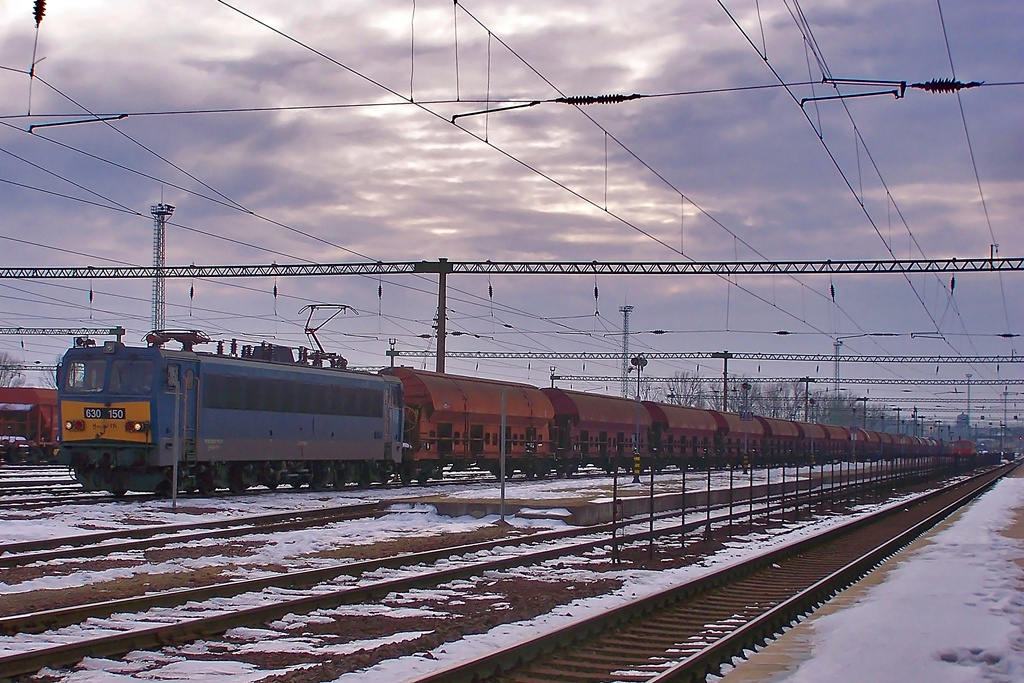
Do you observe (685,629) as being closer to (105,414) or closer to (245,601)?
(245,601)

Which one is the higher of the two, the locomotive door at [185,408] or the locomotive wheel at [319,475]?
the locomotive door at [185,408]

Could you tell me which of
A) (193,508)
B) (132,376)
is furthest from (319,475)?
(193,508)

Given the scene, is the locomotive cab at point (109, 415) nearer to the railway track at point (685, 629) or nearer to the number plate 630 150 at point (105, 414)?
the number plate 630 150 at point (105, 414)

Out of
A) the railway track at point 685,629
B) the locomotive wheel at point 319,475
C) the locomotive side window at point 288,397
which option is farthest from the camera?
the locomotive wheel at point 319,475

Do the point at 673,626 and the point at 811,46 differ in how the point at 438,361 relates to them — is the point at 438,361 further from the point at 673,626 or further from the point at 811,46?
the point at 673,626

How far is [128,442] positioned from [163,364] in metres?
1.97

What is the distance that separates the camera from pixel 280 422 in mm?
29203

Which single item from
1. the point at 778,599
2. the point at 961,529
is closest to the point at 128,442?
the point at 778,599

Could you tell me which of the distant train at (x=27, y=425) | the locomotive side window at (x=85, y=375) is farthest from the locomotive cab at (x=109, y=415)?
the distant train at (x=27, y=425)

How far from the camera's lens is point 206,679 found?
879 cm

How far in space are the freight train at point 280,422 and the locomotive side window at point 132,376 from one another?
28 mm

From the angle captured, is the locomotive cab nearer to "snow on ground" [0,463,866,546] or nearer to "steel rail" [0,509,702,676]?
"snow on ground" [0,463,866,546]

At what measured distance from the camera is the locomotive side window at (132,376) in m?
25.9

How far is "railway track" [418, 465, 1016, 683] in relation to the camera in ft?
30.8
